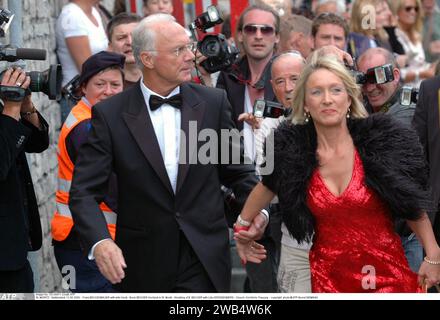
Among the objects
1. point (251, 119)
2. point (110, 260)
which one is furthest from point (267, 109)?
point (110, 260)

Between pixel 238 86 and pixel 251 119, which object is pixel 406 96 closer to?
pixel 251 119

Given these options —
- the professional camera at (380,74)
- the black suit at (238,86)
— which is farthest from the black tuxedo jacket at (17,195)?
the professional camera at (380,74)

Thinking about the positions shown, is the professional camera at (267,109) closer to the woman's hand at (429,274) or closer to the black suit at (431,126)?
the black suit at (431,126)

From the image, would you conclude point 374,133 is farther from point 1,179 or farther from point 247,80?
point 247,80

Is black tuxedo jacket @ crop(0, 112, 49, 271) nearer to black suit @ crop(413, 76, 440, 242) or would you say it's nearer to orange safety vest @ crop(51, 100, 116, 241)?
orange safety vest @ crop(51, 100, 116, 241)

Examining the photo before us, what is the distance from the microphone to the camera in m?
6.69

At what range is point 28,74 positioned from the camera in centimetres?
685

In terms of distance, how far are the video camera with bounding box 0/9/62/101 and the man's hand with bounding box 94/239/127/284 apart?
1.11m

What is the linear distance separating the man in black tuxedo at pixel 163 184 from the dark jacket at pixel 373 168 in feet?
0.95

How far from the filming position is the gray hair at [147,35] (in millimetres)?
6699

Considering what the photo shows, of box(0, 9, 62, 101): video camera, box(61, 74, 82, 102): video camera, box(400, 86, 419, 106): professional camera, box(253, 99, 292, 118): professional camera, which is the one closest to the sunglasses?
box(400, 86, 419, 106): professional camera

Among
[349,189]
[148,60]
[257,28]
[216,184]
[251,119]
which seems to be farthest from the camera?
[257,28]

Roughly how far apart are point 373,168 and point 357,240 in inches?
15.0
